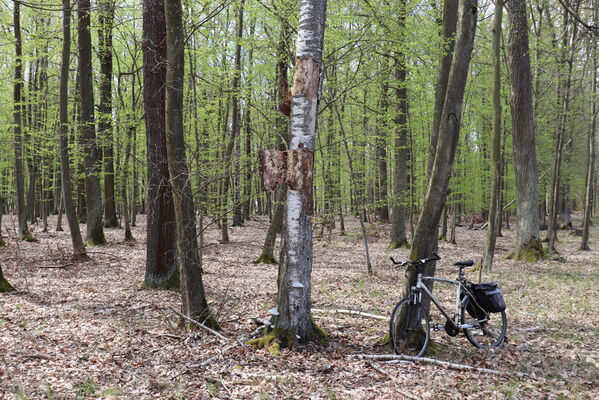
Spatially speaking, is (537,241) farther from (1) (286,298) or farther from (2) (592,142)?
(1) (286,298)

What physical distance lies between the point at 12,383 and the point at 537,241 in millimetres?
13161

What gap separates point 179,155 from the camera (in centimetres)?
500

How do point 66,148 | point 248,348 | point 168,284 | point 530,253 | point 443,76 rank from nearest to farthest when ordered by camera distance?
point 248,348, point 443,76, point 168,284, point 66,148, point 530,253

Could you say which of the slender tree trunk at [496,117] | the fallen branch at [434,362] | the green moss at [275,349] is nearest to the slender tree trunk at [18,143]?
the green moss at [275,349]

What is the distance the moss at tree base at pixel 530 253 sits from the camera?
11.8 m

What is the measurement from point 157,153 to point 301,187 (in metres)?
3.98

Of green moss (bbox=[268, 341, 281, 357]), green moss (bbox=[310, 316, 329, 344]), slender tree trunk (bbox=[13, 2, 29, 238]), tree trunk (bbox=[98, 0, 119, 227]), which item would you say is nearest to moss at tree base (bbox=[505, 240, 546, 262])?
green moss (bbox=[310, 316, 329, 344])

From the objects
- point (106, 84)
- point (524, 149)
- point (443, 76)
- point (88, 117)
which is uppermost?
point (106, 84)

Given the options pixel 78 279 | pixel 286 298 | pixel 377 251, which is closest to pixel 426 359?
pixel 286 298

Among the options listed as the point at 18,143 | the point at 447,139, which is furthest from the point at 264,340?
the point at 18,143

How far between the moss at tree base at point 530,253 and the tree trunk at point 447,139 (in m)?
9.10

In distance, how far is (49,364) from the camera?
165 inches

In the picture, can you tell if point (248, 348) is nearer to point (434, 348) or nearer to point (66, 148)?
point (434, 348)

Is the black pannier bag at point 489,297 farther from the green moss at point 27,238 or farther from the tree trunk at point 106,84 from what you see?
the green moss at point 27,238
